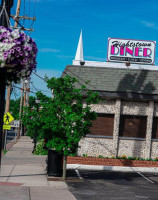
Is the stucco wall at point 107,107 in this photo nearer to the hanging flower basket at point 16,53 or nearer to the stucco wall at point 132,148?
the stucco wall at point 132,148

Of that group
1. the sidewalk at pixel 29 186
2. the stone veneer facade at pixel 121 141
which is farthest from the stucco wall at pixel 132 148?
the sidewalk at pixel 29 186

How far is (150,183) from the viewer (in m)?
16.2

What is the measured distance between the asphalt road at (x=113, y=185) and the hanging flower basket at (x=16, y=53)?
6650mm

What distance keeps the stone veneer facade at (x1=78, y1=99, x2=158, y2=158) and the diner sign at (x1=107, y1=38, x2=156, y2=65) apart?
3511 mm

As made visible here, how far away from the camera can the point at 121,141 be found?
70.7 feet

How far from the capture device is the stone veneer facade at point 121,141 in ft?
70.3

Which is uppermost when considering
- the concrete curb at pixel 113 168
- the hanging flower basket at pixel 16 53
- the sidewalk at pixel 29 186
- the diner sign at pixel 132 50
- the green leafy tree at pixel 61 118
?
the diner sign at pixel 132 50

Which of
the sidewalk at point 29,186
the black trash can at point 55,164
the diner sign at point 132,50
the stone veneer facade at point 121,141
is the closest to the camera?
the sidewalk at point 29,186

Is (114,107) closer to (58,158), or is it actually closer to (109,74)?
(109,74)

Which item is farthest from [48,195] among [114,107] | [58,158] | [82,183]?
[114,107]

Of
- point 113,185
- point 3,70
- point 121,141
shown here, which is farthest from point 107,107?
point 3,70

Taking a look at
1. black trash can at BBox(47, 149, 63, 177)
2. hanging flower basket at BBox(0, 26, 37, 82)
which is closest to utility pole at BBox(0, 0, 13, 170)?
hanging flower basket at BBox(0, 26, 37, 82)

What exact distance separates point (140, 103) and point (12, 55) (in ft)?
53.0

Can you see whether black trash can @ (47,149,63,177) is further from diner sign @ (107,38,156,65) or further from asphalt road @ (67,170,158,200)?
diner sign @ (107,38,156,65)
